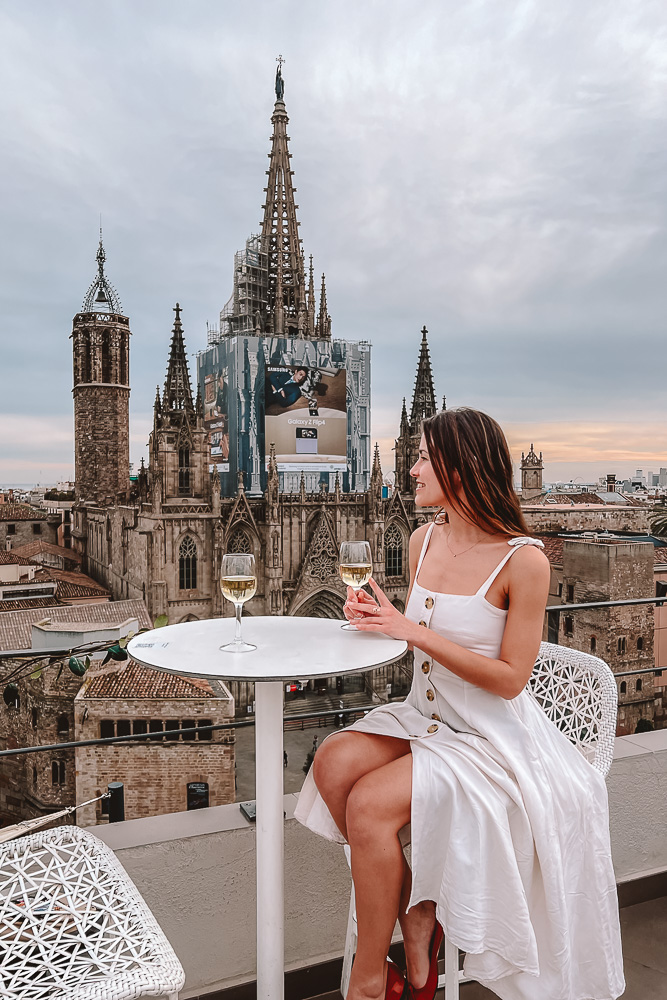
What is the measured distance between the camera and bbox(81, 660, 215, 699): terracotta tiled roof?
45.2ft

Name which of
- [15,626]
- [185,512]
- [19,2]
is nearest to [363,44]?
[19,2]

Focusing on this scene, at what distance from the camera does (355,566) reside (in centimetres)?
157

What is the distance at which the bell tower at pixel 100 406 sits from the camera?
3234 cm

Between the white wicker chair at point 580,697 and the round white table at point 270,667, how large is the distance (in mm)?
285

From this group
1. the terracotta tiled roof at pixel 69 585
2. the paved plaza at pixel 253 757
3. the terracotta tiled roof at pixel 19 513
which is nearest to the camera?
the paved plaza at pixel 253 757

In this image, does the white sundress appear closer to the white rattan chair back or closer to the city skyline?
the white rattan chair back

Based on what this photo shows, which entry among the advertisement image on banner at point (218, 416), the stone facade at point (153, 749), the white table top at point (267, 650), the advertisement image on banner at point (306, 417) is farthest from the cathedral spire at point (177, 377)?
the white table top at point (267, 650)

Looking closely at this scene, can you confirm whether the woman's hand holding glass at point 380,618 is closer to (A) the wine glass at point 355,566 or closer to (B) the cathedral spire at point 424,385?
(A) the wine glass at point 355,566

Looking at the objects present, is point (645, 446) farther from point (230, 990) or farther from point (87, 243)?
point (230, 990)

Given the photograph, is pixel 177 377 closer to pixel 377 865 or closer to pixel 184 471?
pixel 184 471

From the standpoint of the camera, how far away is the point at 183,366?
25.5 metres

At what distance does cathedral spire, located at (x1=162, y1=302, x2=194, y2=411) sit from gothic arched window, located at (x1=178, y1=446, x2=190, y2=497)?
5.52 ft

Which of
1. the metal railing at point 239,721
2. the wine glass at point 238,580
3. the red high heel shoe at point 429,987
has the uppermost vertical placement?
the wine glass at point 238,580

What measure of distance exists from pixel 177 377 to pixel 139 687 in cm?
1400
